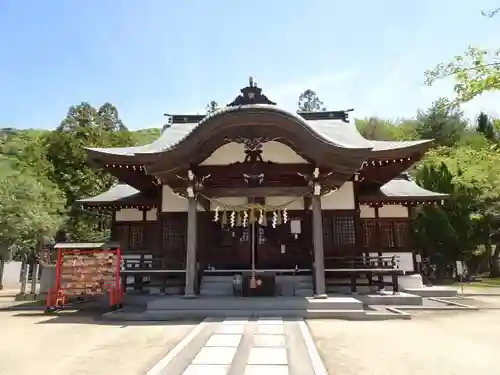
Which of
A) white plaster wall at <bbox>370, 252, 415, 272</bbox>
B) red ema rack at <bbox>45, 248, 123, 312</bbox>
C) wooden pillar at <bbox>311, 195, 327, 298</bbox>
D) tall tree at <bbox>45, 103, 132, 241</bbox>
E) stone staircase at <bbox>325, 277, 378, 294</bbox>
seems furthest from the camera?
tall tree at <bbox>45, 103, 132, 241</bbox>

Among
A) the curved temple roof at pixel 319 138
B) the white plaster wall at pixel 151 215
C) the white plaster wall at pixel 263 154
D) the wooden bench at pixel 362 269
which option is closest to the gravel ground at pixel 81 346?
the curved temple roof at pixel 319 138

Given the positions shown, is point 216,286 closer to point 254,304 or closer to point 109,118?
point 254,304

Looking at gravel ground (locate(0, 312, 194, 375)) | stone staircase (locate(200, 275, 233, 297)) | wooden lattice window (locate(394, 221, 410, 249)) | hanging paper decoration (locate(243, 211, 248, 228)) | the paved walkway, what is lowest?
gravel ground (locate(0, 312, 194, 375))

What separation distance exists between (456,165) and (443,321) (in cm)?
2379

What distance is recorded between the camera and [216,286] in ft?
39.5

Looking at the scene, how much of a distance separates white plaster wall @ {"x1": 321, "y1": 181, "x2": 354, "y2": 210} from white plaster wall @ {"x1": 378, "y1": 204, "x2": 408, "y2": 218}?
2.34 meters

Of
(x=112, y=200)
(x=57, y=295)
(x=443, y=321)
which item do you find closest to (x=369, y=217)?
(x=443, y=321)

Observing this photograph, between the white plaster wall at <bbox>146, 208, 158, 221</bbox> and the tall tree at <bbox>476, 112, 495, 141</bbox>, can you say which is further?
the tall tree at <bbox>476, 112, 495, 141</bbox>

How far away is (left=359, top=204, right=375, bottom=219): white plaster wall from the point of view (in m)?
15.0

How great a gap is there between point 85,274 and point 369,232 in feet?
34.6

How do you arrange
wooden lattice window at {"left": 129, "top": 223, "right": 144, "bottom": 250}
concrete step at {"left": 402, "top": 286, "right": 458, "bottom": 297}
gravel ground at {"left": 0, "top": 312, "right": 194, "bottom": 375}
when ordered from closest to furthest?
gravel ground at {"left": 0, "top": 312, "right": 194, "bottom": 375}, concrete step at {"left": 402, "top": 286, "right": 458, "bottom": 297}, wooden lattice window at {"left": 129, "top": 223, "right": 144, "bottom": 250}

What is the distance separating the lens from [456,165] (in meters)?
29.2

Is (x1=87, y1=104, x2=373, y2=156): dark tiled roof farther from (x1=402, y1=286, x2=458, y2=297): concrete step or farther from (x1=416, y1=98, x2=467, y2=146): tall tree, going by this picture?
(x1=416, y1=98, x2=467, y2=146): tall tree

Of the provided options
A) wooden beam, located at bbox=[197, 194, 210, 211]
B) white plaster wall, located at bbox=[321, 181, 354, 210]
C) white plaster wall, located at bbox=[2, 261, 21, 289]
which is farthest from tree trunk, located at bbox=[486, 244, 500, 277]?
white plaster wall, located at bbox=[2, 261, 21, 289]
